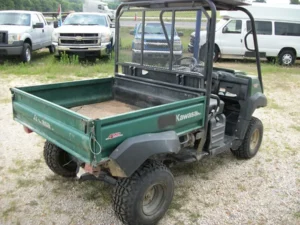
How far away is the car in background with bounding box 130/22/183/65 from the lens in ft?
12.1

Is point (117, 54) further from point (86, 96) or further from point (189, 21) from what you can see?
point (189, 21)

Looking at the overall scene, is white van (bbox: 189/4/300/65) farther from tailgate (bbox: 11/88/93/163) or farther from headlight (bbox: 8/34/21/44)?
tailgate (bbox: 11/88/93/163)

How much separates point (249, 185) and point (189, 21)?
1955mm

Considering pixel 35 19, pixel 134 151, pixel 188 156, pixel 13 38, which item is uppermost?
pixel 35 19

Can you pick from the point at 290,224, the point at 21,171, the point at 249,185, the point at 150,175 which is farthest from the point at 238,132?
the point at 21,171

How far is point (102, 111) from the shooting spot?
3.83m

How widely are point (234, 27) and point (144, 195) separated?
430 inches

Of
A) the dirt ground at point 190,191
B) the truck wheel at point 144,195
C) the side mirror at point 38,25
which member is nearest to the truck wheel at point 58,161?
the dirt ground at point 190,191

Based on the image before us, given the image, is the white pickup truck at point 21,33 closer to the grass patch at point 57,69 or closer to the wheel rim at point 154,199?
the grass patch at point 57,69

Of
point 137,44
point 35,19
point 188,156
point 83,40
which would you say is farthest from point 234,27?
point 188,156

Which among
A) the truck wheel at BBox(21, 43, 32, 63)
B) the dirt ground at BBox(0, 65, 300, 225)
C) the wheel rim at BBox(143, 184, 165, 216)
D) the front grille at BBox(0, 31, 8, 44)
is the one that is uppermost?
the front grille at BBox(0, 31, 8, 44)

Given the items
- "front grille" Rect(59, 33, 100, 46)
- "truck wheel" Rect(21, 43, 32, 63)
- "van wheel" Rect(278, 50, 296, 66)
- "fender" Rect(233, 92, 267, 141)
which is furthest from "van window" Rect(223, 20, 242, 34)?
"fender" Rect(233, 92, 267, 141)

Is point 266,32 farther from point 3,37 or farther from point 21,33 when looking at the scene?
point 3,37

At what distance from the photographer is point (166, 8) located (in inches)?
141
